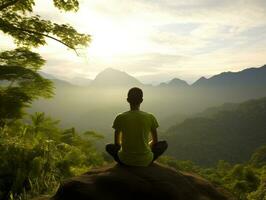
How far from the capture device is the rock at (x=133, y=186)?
5836 millimetres

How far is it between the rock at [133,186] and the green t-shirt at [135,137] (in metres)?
0.16

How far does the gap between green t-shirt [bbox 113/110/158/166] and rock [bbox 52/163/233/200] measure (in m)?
0.16

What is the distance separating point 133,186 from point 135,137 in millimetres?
963

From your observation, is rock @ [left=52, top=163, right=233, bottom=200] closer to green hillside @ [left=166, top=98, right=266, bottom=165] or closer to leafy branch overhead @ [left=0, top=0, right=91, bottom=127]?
leafy branch overhead @ [left=0, top=0, right=91, bottom=127]

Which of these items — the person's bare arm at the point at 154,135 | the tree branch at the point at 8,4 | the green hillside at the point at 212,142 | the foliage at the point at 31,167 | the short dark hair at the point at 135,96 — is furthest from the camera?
the green hillside at the point at 212,142

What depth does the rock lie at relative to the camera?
19.1ft

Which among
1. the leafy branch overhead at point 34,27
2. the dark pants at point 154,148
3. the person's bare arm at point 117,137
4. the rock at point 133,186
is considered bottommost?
the rock at point 133,186

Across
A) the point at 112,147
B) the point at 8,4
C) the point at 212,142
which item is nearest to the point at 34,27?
the point at 8,4

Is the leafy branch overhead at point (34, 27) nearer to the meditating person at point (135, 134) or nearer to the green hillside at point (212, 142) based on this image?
the meditating person at point (135, 134)

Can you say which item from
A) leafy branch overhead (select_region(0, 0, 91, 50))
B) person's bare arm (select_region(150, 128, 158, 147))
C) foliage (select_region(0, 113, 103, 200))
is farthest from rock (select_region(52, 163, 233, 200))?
leafy branch overhead (select_region(0, 0, 91, 50))

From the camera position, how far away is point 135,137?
264 inches

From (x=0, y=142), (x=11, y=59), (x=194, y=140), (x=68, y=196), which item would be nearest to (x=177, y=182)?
(x=68, y=196)

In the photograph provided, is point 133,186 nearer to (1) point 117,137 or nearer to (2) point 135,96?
(1) point 117,137

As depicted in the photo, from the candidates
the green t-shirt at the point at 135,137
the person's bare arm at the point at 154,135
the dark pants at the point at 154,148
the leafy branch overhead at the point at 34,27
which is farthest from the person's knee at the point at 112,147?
the leafy branch overhead at the point at 34,27
